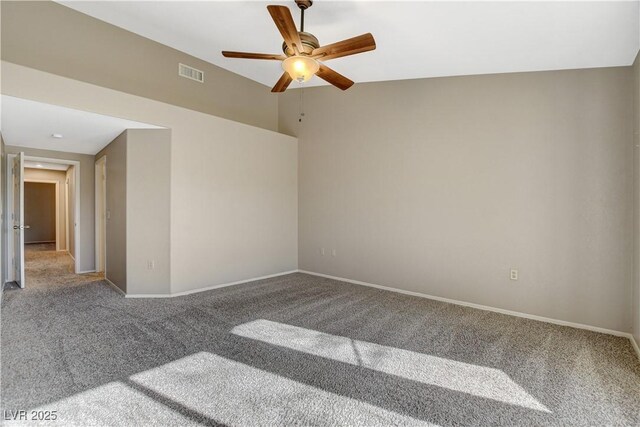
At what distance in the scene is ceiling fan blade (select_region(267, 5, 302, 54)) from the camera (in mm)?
2201

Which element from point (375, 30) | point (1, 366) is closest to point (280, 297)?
point (1, 366)

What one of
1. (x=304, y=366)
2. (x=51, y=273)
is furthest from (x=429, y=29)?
(x=51, y=273)

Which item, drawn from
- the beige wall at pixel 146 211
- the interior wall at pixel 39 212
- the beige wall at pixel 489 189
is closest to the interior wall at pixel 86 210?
the beige wall at pixel 146 211

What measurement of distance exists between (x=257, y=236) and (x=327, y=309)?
6.81 feet

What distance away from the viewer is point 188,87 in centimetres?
485

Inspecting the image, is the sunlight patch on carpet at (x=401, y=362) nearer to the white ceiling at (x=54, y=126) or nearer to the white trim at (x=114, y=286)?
the white trim at (x=114, y=286)

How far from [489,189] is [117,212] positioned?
204 inches

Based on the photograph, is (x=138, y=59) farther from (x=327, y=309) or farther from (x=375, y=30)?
(x=327, y=309)

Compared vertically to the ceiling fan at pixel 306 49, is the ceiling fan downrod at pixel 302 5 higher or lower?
higher

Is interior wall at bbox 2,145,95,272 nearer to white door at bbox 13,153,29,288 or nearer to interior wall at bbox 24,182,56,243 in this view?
white door at bbox 13,153,29,288

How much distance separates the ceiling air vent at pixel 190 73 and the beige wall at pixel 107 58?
62 mm

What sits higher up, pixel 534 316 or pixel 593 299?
pixel 593 299

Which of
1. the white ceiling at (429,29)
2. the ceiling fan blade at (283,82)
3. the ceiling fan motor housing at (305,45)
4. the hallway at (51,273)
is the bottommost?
the hallway at (51,273)

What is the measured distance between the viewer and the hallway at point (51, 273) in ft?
16.6
